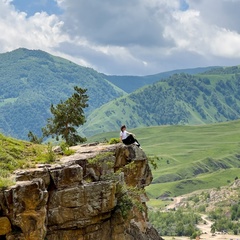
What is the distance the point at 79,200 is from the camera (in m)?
A: 35.0

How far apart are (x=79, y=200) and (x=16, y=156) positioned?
23.5 feet

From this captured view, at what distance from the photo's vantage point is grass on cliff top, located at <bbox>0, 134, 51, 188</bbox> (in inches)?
1294

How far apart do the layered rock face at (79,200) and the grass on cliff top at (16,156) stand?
1151mm

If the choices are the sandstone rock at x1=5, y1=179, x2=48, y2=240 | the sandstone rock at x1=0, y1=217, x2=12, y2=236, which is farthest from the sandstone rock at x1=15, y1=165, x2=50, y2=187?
the sandstone rock at x1=0, y1=217, x2=12, y2=236

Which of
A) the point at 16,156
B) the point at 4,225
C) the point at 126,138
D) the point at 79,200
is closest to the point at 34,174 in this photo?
the point at 79,200

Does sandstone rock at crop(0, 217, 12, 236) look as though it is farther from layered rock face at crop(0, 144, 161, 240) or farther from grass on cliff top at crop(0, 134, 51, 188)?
grass on cliff top at crop(0, 134, 51, 188)

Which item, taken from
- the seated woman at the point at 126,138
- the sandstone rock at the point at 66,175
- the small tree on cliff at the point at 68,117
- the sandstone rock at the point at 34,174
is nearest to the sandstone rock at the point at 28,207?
the sandstone rock at the point at 34,174

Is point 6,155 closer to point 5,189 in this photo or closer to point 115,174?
point 5,189

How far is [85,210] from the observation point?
3547 centimetres

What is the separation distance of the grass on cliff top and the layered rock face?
1.15 m

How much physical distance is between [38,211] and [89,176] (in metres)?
7.37

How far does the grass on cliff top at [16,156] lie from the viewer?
32859 mm

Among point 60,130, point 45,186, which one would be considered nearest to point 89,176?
point 45,186

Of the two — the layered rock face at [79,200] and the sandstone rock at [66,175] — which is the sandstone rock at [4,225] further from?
the sandstone rock at [66,175]
